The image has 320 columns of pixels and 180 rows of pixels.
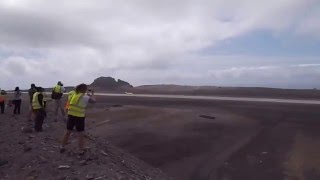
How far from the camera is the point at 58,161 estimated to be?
11.7 meters

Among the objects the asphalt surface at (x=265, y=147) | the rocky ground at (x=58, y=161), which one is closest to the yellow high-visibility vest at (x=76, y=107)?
the rocky ground at (x=58, y=161)

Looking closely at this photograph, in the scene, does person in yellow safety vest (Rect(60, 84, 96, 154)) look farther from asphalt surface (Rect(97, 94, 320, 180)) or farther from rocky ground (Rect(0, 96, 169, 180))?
asphalt surface (Rect(97, 94, 320, 180))

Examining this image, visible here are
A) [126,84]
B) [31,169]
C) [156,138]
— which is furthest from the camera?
[126,84]

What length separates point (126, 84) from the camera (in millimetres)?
69688

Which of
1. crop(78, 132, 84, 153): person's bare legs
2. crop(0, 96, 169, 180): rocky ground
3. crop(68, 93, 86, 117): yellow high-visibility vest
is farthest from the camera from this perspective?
crop(78, 132, 84, 153): person's bare legs

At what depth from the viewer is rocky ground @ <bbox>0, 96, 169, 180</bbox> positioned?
432 inches

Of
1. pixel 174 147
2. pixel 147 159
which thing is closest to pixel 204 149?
pixel 174 147

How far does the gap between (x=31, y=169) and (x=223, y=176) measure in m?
5.84

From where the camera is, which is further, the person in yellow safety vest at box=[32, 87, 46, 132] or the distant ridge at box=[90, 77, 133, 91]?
the distant ridge at box=[90, 77, 133, 91]

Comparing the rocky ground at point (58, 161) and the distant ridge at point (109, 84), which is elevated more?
the distant ridge at point (109, 84)

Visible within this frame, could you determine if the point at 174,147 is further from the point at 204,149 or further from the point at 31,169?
the point at 31,169

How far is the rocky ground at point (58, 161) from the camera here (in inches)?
432

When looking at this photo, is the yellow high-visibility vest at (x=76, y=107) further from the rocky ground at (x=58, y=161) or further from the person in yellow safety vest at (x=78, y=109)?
the rocky ground at (x=58, y=161)

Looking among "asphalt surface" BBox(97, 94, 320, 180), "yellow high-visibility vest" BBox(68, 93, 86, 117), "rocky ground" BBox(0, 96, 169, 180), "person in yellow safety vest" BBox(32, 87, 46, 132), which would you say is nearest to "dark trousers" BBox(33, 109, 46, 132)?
"person in yellow safety vest" BBox(32, 87, 46, 132)
